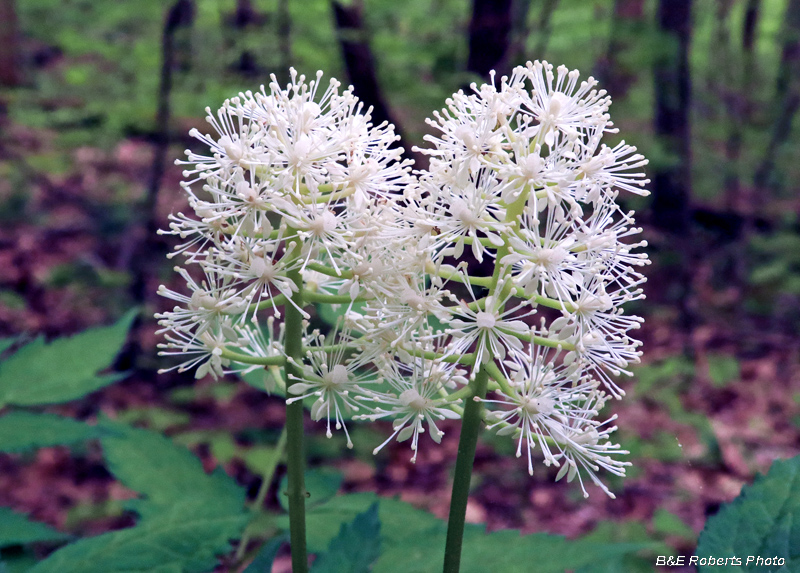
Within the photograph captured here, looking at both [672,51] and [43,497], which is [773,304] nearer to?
[672,51]

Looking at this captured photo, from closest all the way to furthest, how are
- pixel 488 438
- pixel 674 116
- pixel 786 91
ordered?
pixel 488 438 < pixel 674 116 < pixel 786 91

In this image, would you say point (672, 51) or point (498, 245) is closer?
point (498, 245)

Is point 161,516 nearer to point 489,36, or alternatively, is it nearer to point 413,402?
point 413,402

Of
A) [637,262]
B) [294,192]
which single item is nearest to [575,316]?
[637,262]

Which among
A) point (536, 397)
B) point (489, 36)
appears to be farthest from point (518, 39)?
point (536, 397)

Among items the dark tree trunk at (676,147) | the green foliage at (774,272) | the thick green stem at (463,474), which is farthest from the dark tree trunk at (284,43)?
the green foliage at (774,272)

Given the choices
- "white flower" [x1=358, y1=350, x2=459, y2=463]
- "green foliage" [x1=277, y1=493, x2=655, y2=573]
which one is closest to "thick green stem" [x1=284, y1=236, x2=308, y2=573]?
"white flower" [x1=358, y1=350, x2=459, y2=463]

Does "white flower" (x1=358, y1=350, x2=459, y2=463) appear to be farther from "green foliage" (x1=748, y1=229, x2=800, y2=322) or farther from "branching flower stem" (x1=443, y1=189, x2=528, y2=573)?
"green foliage" (x1=748, y1=229, x2=800, y2=322)
